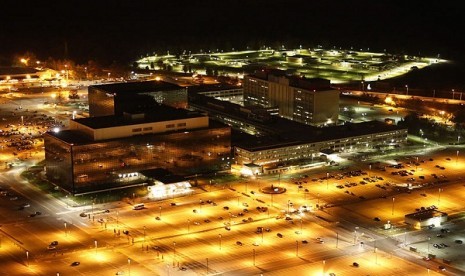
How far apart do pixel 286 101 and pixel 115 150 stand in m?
26.8

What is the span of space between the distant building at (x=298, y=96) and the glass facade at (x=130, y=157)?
16554 mm

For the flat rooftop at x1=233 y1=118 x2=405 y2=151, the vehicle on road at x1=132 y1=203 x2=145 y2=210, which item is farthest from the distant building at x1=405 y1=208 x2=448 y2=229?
the vehicle on road at x1=132 y1=203 x2=145 y2=210

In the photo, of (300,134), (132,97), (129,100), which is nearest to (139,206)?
(129,100)

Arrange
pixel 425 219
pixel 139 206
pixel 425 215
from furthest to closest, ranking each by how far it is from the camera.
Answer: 1. pixel 139 206
2. pixel 425 215
3. pixel 425 219

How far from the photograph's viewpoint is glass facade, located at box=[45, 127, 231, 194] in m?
57.6

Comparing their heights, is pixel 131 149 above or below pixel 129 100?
below

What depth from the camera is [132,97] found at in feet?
233

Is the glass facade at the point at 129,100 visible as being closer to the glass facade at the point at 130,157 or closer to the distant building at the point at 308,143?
the glass facade at the point at 130,157

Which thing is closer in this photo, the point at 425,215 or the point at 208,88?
the point at 425,215

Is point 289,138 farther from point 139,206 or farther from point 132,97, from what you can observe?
point 139,206

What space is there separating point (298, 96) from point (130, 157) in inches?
971

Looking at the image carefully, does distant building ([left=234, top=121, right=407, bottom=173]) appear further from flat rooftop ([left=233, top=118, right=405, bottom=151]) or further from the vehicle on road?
the vehicle on road

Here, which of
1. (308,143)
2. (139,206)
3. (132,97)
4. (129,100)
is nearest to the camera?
(139,206)

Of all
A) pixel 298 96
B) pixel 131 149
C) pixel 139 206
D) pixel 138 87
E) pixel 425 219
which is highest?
pixel 138 87
